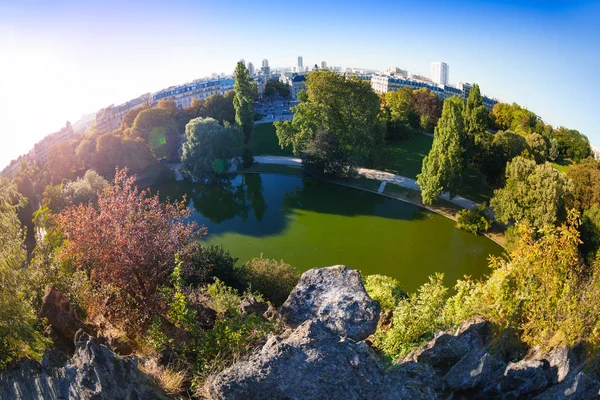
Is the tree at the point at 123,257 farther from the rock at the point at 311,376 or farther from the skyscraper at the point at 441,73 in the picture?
the skyscraper at the point at 441,73

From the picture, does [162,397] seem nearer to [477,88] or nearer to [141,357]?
[141,357]

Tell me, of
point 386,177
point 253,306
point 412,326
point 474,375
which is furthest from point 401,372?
point 386,177

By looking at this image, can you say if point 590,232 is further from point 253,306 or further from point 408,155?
point 408,155

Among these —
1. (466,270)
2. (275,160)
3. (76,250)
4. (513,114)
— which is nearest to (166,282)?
(76,250)

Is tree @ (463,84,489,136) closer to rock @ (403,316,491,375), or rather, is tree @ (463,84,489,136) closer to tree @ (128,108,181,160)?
rock @ (403,316,491,375)

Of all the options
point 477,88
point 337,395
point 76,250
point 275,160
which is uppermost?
point 477,88

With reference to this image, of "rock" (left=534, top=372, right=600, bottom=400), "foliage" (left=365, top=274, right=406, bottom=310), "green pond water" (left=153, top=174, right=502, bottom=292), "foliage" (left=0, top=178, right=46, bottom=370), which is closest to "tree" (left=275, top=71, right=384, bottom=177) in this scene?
"green pond water" (left=153, top=174, right=502, bottom=292)
